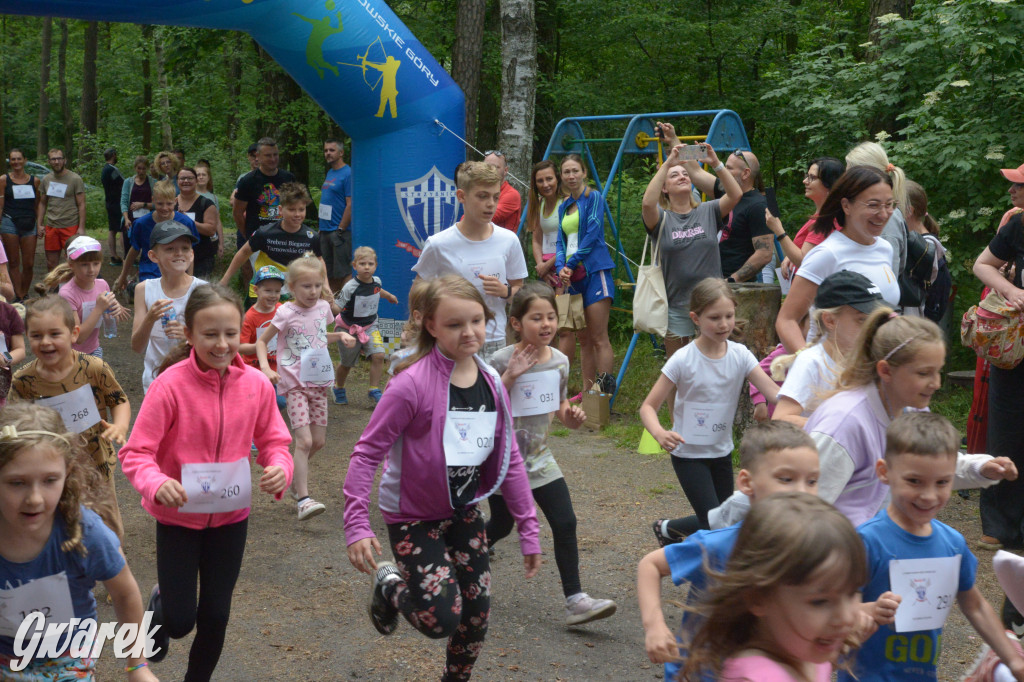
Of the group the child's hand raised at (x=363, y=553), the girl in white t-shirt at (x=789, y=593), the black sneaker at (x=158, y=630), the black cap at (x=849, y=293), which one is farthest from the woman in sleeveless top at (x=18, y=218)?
the girl in white t-shirt at (x=789, y=593)

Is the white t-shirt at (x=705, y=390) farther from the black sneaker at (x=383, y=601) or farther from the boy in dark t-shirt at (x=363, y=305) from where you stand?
the boy in dark t-shirt at (x=363, y=305)

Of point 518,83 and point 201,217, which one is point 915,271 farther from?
point 201,217

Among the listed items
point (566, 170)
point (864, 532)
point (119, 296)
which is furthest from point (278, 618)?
point (119, 296)

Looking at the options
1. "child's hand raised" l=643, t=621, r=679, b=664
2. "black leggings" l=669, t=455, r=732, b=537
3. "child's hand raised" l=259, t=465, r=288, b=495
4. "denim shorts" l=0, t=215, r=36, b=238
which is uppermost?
"denim shorts" l=0, t=215, r=36, b=238

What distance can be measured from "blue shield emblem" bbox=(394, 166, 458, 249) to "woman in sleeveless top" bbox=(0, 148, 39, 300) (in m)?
6.76

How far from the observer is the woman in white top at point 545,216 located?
A: 855 cm

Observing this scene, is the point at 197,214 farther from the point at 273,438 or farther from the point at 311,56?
the point at 273,438

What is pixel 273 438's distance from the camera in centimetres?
374

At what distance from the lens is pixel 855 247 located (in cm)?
439

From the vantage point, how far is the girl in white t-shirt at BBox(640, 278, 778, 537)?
4.51m

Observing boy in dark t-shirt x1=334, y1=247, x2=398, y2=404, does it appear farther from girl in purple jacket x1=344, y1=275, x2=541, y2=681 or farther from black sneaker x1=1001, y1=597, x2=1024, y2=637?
black sneaker x1=1001, y1=597, x2=1024, y2=637

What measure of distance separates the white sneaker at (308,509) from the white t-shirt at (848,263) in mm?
3082

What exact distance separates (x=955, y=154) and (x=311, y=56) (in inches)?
217

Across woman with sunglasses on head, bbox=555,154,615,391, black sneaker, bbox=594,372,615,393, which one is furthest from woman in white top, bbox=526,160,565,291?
black sneaker, bbox=594,372,615,393
